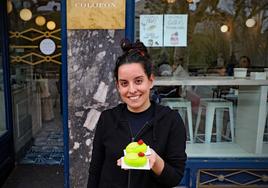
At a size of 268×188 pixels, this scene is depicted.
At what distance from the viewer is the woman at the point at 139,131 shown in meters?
1.34

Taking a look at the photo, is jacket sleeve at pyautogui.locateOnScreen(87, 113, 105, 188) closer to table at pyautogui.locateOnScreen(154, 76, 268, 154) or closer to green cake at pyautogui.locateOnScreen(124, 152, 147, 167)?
green cake at pyautogui.locateOnScreen(124, 152, 147, 167)

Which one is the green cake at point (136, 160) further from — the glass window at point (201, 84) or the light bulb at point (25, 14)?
the light bulb at point (25, 14)

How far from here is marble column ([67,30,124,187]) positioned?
8.88ft

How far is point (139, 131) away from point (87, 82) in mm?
1493

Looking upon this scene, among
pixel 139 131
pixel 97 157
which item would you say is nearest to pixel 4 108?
pixel 97 157

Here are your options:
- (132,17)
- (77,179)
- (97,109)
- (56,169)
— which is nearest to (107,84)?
(97,109)

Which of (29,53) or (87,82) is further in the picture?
(29,53)

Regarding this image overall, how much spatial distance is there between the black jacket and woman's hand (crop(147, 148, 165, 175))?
3 cm

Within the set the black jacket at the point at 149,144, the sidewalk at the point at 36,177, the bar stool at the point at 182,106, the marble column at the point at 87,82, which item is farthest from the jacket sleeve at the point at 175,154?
the sidewalk at the point at 36,177

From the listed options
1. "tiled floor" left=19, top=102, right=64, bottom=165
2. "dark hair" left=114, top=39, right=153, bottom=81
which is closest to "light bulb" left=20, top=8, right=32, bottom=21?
"tiled floor" left=19, top=102, right=64, bottom=165

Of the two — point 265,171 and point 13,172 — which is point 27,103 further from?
point 265,171

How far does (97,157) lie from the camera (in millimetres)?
1488

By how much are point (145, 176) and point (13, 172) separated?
3156 mm

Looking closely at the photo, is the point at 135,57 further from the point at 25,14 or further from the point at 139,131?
the point at 25,14
